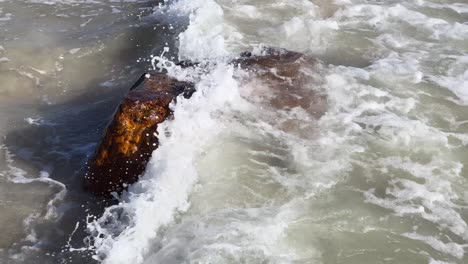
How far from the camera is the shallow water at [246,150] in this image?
4270 mm

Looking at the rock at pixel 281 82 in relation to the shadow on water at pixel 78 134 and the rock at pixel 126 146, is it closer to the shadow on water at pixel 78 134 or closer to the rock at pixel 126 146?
the rock at pixel 126 146

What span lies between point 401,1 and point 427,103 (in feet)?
12.9

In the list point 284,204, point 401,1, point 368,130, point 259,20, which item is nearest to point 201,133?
point 284,204

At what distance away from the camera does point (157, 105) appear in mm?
5203

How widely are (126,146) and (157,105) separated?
55 cm

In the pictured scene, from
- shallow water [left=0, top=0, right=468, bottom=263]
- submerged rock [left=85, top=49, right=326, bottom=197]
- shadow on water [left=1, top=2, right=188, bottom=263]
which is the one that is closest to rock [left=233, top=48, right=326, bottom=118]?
submerged rock [left=85, top=49, right=326, bottom=197]

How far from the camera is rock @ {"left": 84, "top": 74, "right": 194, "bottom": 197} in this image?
497cm

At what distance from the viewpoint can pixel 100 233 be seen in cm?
444

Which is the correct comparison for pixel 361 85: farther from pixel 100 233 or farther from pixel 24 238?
pixel 24 238

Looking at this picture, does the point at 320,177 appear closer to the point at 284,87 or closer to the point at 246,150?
the point at 246,150

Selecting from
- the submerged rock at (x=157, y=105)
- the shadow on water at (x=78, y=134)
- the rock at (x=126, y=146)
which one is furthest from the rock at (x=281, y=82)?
the shadow on water at (x=78, y=134)

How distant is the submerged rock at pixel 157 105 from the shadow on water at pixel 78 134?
316 millimetres

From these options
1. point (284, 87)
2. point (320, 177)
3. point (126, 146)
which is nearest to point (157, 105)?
point (126, 146)

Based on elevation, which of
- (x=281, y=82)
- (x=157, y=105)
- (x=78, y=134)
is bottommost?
(x=78, y=134)
